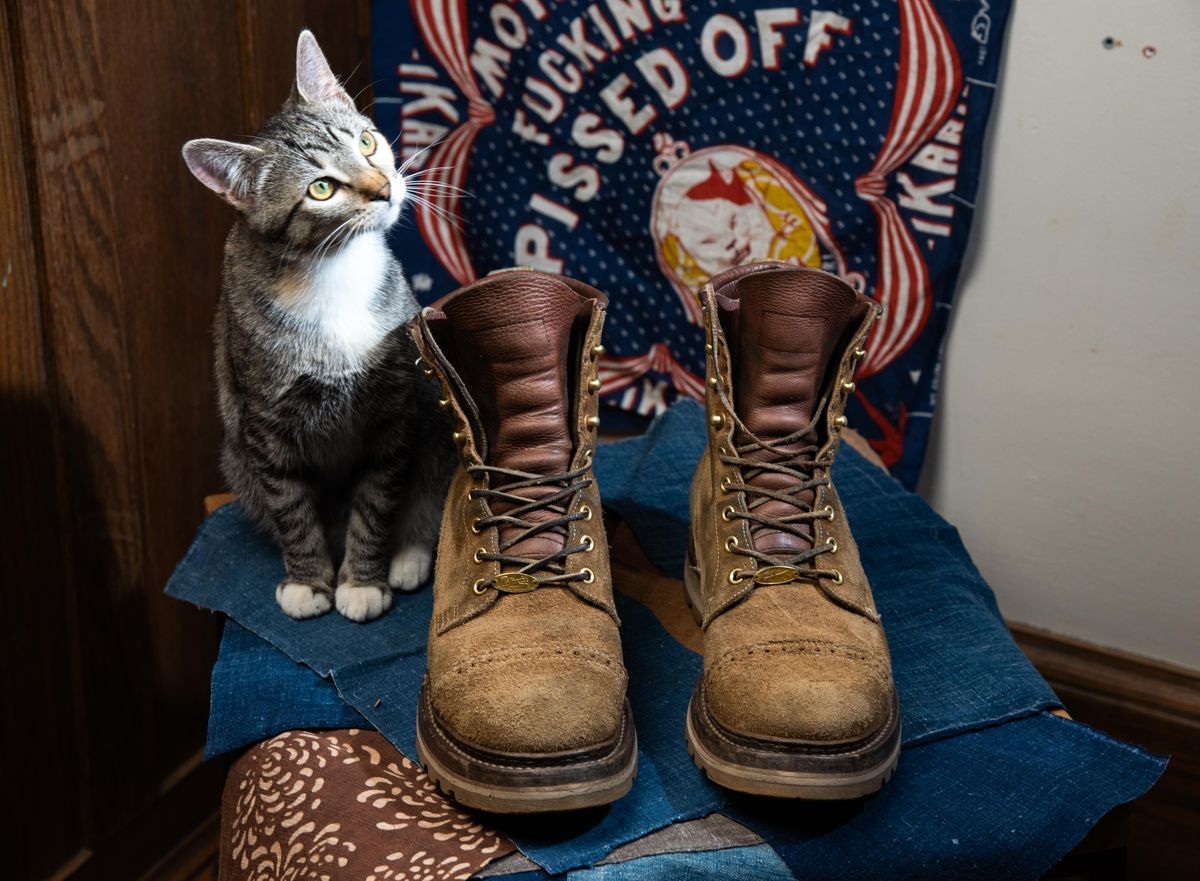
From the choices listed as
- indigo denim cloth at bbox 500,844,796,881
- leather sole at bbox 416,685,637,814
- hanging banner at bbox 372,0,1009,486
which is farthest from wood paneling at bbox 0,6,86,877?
indigo denim cloth at bbox 500,844,796,881

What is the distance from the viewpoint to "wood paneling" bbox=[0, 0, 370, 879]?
883mm

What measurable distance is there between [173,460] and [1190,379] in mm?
1042

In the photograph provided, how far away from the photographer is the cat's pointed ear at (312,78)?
859 mm

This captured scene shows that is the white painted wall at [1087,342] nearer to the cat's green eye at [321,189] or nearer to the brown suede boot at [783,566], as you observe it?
the brown suede boot at [783,566]

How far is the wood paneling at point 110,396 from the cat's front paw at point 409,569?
12.3 inches

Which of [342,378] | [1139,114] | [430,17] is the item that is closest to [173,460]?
[342,378]

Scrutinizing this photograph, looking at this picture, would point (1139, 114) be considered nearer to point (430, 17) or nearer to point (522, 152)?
point (522, 152)

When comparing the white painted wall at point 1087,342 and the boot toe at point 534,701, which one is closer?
the boot toe at point 534,701

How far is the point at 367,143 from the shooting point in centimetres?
86

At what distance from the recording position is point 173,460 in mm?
1088

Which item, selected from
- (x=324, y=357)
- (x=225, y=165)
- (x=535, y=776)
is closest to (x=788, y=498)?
(x=535, y=776)

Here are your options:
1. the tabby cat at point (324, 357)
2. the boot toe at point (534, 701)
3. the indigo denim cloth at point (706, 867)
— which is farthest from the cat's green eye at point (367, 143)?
the indigo denim cloth at point (706, 867)

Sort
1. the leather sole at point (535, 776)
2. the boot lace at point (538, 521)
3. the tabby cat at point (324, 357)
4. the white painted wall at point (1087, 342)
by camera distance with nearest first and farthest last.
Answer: the leather sole at point (535, 776), the boot lace at point (538, 521), the tabby cat at point (324, 357), the white painted wall at point (1087, 342)

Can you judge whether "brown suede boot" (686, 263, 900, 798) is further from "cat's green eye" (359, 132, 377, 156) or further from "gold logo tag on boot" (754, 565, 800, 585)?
"cat's green eye" (359, 132, 377, 156)
